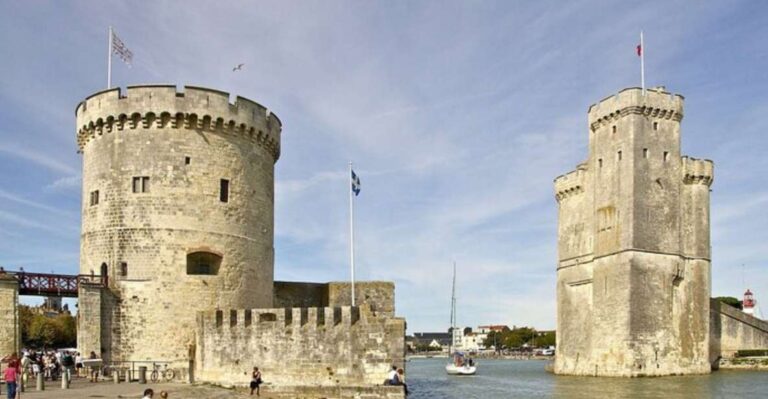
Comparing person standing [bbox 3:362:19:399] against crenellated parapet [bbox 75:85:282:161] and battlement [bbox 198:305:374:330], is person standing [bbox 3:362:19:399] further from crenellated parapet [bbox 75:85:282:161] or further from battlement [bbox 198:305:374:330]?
crenellated parapet [bbox 75:85:282:161]

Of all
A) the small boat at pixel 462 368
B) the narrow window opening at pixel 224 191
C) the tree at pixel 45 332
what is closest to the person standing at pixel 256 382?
the narrow window opening at pixel 224 191

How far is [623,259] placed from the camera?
45125 millimetres

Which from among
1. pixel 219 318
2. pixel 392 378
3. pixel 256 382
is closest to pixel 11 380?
pixel 256 382

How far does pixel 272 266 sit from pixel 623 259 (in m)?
25.1

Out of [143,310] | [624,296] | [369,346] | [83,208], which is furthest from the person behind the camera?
[624,296]

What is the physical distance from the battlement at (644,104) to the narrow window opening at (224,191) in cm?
2902

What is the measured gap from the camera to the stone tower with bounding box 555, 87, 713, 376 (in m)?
44.3

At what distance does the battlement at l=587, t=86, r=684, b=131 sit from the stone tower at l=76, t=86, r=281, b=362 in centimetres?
2797

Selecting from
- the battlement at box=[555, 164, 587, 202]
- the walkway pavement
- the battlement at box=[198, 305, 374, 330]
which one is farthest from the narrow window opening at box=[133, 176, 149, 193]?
the battlement at box=[555, 164, 587, 202]

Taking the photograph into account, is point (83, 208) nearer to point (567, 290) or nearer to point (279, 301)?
point (279, 301)

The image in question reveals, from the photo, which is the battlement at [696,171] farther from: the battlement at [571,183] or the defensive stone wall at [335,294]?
the defensive stone wall at [335,294]

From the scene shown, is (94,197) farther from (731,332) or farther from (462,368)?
(731,332)

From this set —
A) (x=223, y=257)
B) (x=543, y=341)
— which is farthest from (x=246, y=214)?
A: (x=543, y=341)

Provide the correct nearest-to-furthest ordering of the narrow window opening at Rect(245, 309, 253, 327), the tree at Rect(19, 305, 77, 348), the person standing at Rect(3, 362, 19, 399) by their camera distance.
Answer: the person standing at Rect(3, 362, 19, 399), the narrow window opening at Rect(245, 309, 253, 327), the tree at Rect(19, 305, 77, 348)
